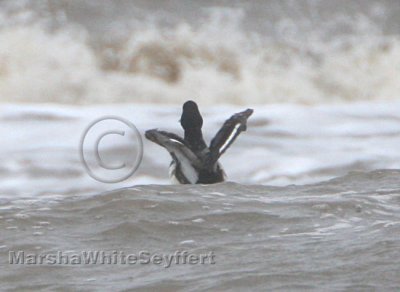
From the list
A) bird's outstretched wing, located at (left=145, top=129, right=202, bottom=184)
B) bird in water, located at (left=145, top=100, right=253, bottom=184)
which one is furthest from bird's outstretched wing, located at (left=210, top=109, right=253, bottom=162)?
bird's outstretched wing, located at (left=145, top=129, right=202, bottom=184)

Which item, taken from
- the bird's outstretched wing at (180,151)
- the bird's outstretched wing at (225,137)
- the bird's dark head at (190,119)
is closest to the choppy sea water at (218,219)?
the bird's outstretched wing at (180,151)

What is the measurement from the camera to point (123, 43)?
48.9ft

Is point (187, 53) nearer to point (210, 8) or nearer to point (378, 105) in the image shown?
point (210, 8)

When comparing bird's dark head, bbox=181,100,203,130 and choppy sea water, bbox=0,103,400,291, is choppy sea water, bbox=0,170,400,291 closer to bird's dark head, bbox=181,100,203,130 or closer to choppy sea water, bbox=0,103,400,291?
choppy sea water, bbox=0,103,400,291

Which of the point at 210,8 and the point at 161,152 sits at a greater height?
the point at 210,8

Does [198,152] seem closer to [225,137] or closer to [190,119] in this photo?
[225,137]

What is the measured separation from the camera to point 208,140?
36.7 ft

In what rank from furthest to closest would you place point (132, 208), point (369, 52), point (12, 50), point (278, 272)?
point (369, 52), point (12, 50), point (132, 208), point (278, 272)

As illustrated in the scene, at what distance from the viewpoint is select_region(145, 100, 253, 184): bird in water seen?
8.23m

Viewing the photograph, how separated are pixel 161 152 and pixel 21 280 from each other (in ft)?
16.8

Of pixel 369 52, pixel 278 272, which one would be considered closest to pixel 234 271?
pixel 278 272

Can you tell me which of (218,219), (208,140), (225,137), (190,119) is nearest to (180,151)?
(225,137)

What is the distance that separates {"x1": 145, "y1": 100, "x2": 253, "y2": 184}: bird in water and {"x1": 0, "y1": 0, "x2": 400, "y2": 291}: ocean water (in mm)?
167

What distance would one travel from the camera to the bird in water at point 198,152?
27.0 feet
